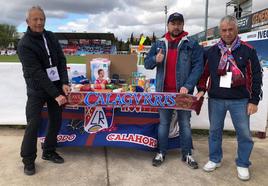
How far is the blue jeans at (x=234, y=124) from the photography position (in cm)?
334

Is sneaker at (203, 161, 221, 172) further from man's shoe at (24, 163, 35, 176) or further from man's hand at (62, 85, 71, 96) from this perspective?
man's shoe at (24, 163, 35, 176)

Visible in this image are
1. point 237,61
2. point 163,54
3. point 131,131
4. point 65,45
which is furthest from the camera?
A: point 65,45

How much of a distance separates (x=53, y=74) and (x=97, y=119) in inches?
34.5

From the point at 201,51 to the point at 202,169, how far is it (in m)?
1.37

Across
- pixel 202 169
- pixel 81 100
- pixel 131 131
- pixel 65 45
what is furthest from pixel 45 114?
pixel 65 45

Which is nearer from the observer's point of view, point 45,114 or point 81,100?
point 81,100

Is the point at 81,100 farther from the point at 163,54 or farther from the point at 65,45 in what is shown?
the point at 65,45

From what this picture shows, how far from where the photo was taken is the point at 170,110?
374cm

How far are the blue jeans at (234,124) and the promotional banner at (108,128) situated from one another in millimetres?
592

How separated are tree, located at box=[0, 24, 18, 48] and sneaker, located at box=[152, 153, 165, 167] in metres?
96.6

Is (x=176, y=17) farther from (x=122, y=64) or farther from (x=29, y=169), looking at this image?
(x=29, y=169)

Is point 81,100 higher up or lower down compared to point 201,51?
lower down

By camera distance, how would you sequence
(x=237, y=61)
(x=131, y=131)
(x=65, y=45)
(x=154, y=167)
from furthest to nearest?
(x=65, y=45) < (x=131, y=131) < (x=154, y=167) < (x=237, y=61)

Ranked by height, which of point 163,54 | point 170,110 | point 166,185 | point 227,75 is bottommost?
point 166,185
